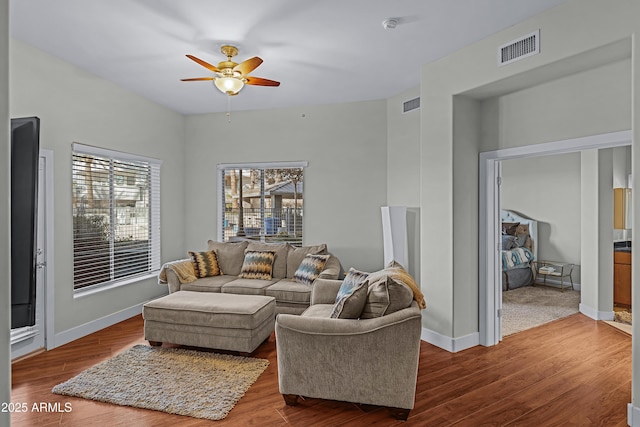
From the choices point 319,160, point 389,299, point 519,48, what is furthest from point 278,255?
point 519,48

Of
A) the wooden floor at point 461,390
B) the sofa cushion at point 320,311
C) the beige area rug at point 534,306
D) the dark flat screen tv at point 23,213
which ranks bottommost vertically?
the wooden floor at point 461,390

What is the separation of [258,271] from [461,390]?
2.82 m

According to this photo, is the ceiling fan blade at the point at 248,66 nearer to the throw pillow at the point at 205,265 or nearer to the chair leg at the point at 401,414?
the throw pillow at the point at 205,265

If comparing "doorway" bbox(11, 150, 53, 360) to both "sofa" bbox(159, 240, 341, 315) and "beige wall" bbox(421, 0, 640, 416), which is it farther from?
"beige wall" bbox(421, 0, 640, 416)

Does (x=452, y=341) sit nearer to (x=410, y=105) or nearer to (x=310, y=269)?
(x=310, y=269)

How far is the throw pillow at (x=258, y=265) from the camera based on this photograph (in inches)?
198

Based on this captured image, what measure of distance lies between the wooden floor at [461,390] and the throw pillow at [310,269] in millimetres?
896

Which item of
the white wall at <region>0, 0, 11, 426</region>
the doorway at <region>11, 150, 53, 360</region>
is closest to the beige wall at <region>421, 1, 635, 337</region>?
the white wall at <region>0, 0, 11, 426</region>

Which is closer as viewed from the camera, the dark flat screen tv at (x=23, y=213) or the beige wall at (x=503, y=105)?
the dark flat screen tv at (x=23, y=213)

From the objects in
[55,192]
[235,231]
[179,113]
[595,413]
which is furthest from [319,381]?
[179,113]

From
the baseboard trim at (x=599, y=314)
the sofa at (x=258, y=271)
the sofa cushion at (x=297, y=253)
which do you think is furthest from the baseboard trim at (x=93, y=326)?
the baseboard trim at (x=599, y=314)

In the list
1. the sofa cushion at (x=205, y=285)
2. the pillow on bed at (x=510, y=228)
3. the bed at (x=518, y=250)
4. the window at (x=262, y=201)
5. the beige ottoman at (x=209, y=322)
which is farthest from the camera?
the pillow on bed at (x=510, y=228)

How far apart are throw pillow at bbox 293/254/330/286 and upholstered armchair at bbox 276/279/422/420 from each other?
6.61 ft

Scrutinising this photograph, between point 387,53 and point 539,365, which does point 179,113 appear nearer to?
point 387,53
